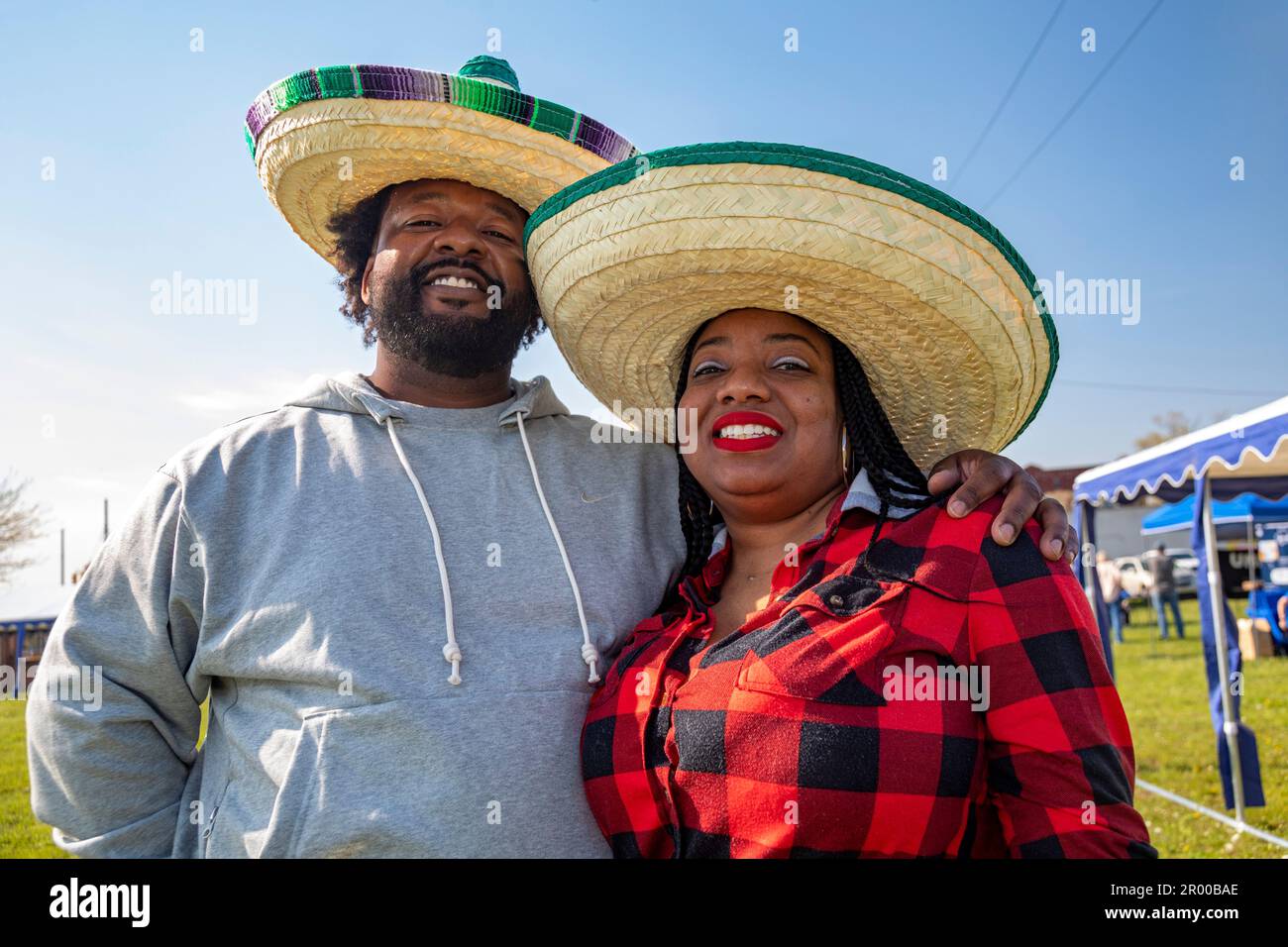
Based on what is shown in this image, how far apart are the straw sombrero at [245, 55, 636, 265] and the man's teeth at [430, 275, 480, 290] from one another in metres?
0.35

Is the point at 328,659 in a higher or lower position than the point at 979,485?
lower

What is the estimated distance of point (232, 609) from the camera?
2141 millimetres

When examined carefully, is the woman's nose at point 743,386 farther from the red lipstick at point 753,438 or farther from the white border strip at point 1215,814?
the white border strip at point 1215,814

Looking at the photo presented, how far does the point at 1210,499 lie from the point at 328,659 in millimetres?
7296

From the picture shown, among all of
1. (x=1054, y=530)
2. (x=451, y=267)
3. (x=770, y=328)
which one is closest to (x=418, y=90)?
(x=451, y=267)

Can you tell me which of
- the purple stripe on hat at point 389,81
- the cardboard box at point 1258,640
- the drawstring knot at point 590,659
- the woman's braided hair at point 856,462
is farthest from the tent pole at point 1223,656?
the cardboard box at point 1258,640

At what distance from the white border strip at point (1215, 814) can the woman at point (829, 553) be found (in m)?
5.14

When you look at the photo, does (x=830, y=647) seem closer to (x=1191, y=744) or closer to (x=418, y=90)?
(x=418, y=90)

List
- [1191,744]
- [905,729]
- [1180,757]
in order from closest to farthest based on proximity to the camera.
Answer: [905,729]
[1180,757]
[1191,744]

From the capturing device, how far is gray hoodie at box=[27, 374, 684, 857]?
6.48ft

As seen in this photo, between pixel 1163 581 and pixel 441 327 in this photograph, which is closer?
pixel 441 327

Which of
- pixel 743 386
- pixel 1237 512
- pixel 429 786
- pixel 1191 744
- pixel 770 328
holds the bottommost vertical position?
Result: pixel 1191 744

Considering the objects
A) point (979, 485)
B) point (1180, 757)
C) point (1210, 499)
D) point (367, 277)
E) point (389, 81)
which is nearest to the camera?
point (979, 485)

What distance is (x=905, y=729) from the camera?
1801 millimetres
